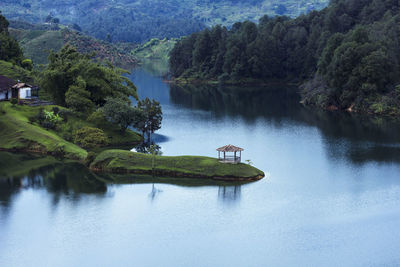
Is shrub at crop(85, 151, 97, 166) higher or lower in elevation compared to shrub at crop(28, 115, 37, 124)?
lower

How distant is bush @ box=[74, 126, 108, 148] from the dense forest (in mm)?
59663

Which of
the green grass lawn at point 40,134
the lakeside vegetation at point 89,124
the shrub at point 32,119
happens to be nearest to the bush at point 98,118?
the lakeside vegetation at point 89,124

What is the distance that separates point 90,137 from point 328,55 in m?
71.0

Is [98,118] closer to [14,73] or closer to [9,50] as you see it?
[14,73]

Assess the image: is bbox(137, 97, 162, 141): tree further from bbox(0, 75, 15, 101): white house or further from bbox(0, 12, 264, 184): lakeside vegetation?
bbox(0, 75, 15, 101): white house

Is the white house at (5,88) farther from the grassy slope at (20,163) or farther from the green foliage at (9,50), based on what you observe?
the green foliage at (9,50)

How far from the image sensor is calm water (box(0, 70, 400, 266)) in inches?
1807

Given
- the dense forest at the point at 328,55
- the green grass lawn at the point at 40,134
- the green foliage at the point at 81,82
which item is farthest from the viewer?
the dense forest at the point at 328,55

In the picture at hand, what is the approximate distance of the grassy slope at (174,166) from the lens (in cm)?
6675

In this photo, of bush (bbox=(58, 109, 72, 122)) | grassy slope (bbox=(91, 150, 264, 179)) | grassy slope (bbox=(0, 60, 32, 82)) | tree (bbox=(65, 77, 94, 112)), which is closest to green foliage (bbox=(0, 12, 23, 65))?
grassy slope (bbox=(0, 60, 32, 82))

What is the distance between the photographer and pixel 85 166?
72.8 metres

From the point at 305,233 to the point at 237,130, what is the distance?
158ft

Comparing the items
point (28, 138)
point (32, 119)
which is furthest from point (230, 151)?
point (32, 119)

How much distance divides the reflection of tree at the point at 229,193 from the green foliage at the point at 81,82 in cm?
3466
